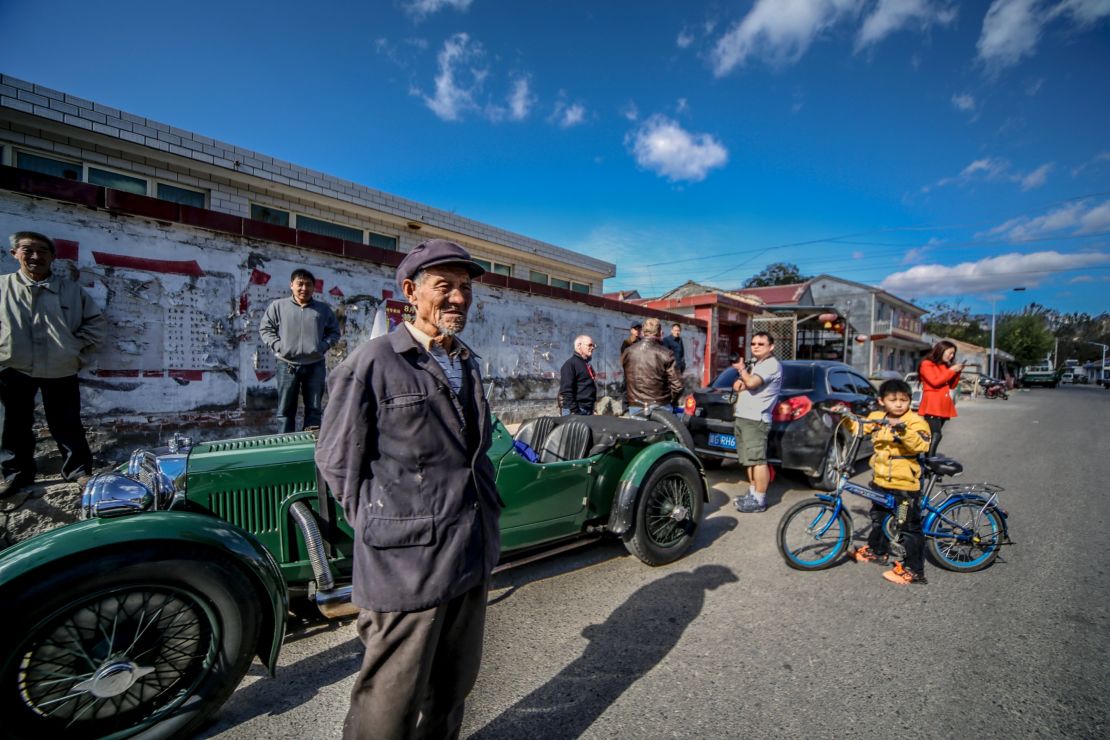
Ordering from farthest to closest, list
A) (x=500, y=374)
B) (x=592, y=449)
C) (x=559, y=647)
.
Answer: (x=500, y=374), (x=592, y=449), (x=559, y=647)

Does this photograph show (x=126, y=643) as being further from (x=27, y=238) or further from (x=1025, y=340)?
(x=1025, y=340)

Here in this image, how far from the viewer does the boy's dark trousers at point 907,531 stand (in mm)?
3211

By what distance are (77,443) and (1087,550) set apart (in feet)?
25.2

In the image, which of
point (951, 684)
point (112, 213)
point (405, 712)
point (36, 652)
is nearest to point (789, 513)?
point (951, 684)

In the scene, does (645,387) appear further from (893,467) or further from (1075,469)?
(1075,469)

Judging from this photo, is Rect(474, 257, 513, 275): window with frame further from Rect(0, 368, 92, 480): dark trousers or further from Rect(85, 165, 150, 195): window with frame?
Rect(0, 368, 92, 480): dark trousers

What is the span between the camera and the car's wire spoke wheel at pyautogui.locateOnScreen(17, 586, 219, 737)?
1.62m

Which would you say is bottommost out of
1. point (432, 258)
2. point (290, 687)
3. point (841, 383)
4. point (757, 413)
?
→ point (290, 687)

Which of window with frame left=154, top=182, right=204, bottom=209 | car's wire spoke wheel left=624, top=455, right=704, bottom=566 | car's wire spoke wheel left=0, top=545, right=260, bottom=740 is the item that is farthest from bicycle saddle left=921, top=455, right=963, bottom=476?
window with frame left=154, top=182, right=204, bottom=209

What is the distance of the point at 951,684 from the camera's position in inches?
86.1

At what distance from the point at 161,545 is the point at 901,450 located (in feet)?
13.6

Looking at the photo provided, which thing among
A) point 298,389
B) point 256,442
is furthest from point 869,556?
point 298,389

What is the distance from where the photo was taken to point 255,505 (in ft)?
7.47

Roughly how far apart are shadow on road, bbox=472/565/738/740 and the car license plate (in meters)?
2.43
